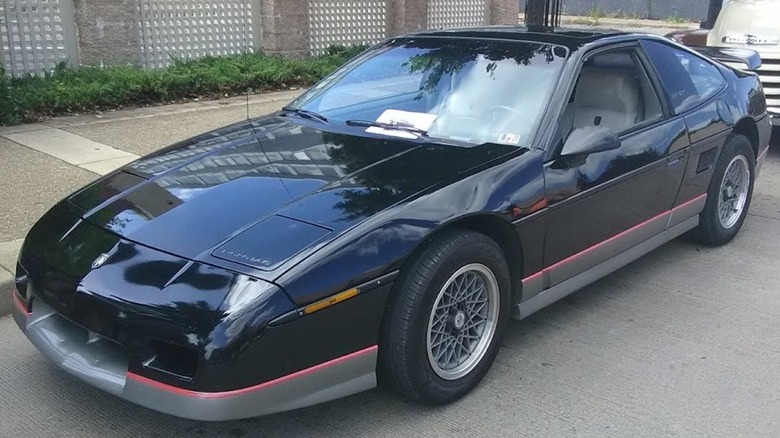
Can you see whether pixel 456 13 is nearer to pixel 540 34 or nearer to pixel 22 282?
pixel 540 34

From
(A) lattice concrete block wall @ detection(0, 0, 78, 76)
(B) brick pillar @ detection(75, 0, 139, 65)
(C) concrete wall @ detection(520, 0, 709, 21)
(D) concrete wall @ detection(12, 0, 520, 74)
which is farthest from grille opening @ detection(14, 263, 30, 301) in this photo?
(C) concrete wall @ detection(520, 0, 709, 21)

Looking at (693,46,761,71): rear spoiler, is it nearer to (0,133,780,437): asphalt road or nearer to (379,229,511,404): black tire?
(0,133,780,437): asphalt road

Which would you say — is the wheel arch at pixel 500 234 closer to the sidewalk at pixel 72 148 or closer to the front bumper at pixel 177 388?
the front bumper at pixel 177 388

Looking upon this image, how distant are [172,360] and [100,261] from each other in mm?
569

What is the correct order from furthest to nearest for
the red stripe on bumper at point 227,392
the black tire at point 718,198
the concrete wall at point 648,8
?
1. the concrete wall at point 648,8
2. the black tire at point 718,198
3. the red stripe on bumper at point 227,392

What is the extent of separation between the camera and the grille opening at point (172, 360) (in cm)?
286

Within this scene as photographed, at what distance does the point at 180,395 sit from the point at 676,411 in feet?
7.00

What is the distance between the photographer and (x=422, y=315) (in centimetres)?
330

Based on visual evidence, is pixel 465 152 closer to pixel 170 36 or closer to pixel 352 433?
pixel 352 433

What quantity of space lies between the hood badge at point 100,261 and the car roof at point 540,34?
248cm

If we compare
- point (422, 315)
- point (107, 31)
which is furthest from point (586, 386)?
point (107, 31)

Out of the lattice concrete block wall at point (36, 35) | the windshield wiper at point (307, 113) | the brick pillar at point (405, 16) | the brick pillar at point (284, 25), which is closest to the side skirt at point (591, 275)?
the windshield wiper at point (307, 113)

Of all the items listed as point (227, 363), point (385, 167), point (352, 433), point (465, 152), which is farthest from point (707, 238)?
point (227, 363)

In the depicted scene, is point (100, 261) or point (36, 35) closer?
point (100, 261)
